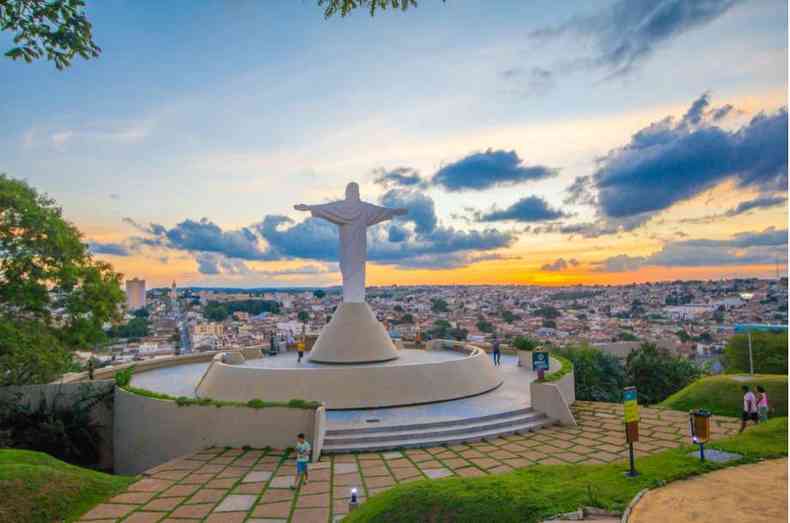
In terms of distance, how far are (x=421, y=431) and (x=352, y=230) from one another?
766 centimetres

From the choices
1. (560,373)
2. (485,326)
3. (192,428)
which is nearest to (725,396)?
(560,373)

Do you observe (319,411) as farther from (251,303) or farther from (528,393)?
(251,303)

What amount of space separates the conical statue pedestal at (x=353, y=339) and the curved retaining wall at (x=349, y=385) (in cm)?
170

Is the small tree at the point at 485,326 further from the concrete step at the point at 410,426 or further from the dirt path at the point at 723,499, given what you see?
the dirt path at the point at 723,499

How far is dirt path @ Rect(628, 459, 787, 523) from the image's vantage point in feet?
17.9

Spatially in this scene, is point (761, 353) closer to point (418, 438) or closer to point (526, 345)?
point (526, 345)

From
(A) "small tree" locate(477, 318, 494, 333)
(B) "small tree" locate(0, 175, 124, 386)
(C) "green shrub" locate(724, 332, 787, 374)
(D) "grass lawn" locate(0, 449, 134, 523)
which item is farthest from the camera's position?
(A) "small tree" locate(477, 318, 494, 333)

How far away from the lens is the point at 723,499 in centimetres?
598

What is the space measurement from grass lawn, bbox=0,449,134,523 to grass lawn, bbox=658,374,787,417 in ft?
46.0

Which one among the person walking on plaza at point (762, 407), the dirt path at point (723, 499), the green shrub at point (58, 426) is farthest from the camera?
the green shrub at point (58, 426)

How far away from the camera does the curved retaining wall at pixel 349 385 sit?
1321 centimetres

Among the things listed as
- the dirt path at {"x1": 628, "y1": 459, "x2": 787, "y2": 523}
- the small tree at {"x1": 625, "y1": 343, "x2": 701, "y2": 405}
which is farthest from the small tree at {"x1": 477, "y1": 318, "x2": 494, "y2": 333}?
the dirt path at {"x1": 628, "y1": 459, "x2": 787, "y2": 523}

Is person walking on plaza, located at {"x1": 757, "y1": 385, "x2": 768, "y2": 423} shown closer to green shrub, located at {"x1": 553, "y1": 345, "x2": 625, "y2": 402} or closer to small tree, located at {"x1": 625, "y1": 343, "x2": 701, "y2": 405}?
green shrub, located at {"x1": 553, "y1": 345, "x2": 625, "y2": 402}

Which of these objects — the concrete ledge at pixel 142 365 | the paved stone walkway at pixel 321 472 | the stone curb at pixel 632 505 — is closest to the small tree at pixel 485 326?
the concrete ledge at pixel 142 365
